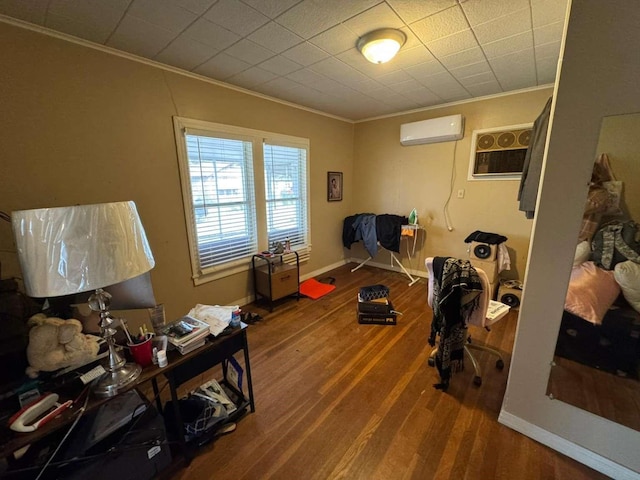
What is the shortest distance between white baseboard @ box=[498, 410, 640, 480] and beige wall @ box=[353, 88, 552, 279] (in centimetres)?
229

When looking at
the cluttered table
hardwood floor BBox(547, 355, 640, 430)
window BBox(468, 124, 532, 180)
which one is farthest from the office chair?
window BBox(468, 124, 532, 180)

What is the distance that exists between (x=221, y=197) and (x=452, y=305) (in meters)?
2.45

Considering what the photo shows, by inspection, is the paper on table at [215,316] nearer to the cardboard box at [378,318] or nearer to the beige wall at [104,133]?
the beige wall at [104,133]

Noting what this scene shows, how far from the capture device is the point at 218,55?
208cm

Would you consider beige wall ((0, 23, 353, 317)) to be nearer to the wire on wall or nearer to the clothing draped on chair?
the clothing draped on chair

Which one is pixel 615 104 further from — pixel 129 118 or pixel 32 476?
pixel 129 118

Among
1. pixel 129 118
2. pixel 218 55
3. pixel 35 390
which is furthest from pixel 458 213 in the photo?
pixel 35 390

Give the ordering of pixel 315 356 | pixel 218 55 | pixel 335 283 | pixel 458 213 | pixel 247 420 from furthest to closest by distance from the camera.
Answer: pixel 335 283 → pixel 458 213 → pixel 315 356 → pixel 218 55 → pixel 247 420

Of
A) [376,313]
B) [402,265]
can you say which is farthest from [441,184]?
[376,313]

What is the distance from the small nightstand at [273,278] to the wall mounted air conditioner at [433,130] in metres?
2.41

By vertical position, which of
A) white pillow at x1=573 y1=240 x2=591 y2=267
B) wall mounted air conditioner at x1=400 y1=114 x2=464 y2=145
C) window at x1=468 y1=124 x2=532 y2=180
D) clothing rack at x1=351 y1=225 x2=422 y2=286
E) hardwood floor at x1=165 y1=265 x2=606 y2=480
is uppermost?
wall mounted air conditioner at x1=400 y1=114 x2=464 y2=145

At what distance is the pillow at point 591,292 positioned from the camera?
4.25 feet

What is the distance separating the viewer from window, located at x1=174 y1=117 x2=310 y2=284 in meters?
2.59

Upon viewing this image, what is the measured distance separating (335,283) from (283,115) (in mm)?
2430
